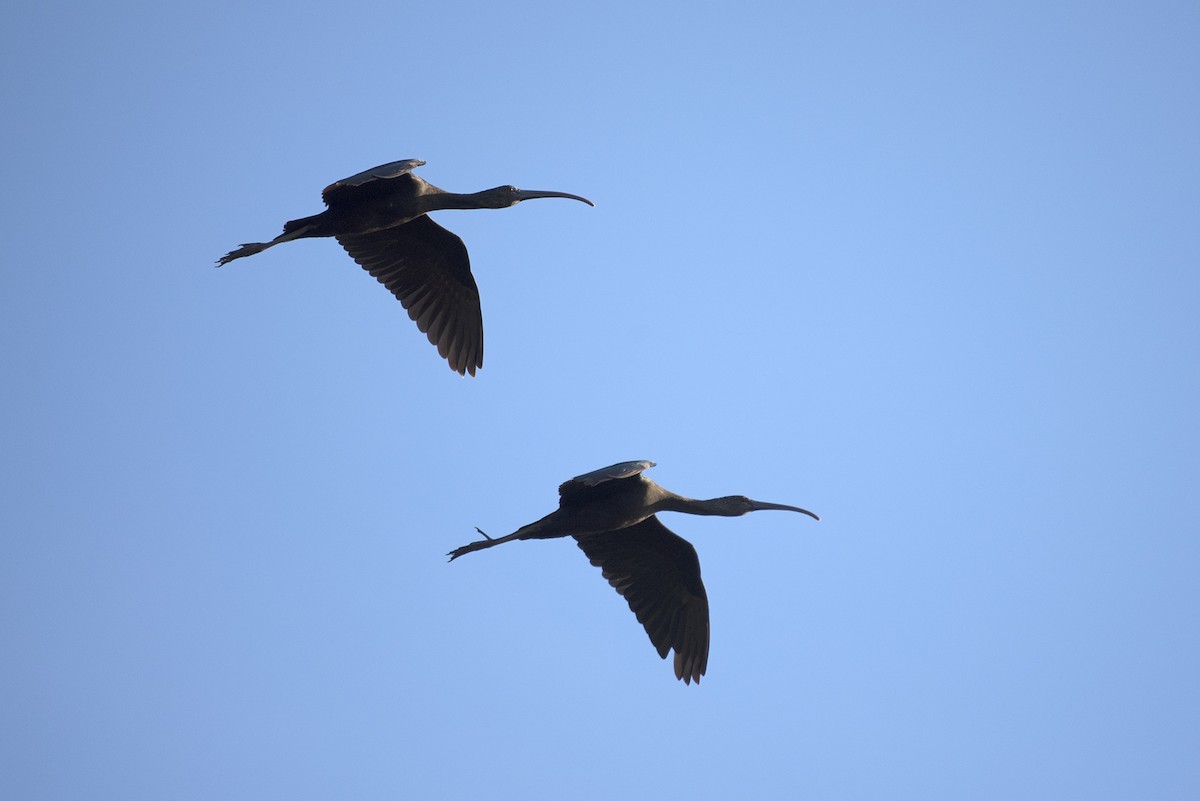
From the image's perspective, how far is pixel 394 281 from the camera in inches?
785

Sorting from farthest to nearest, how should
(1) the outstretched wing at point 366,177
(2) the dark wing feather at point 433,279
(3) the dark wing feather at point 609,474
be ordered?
(2) the dark wing feather at point 433,279 → (1) the outstretched wing at point 366,177 → (3) the dark wing feather at point 609,474

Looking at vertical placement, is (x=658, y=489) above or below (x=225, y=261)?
below

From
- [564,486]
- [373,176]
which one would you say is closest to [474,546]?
[564,486]

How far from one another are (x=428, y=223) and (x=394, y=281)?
91cm

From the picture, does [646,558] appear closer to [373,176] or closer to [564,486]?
[564,486]

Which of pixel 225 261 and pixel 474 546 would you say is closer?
pixel 474 546

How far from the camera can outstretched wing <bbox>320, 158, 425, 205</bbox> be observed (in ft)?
55.6

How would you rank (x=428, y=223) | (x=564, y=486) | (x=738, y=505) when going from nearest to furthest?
(x=564, y=486)
(x=738, y=505)
(x=428, y=223)

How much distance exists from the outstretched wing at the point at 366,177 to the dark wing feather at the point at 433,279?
166cm

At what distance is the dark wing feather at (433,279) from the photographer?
1975cm

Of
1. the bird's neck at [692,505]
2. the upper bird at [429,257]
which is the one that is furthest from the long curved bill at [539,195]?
the bird's neck at [692,505]

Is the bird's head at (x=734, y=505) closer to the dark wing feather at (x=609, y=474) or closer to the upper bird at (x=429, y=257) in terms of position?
the dark wing feather at (x=609, y=474)

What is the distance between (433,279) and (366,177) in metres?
3.08

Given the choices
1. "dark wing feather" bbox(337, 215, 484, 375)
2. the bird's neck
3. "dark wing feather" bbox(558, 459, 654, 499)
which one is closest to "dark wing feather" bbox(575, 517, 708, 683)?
the bird's neck
